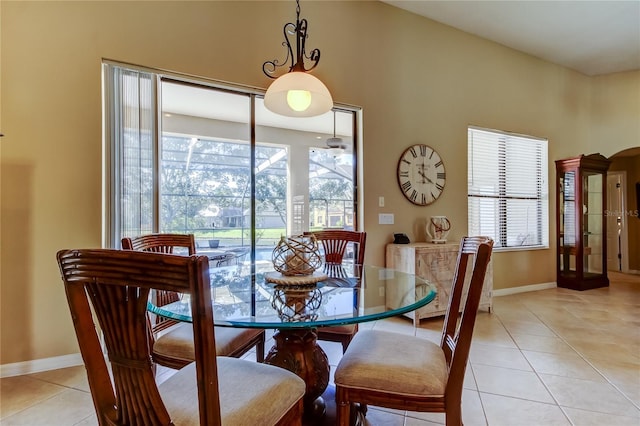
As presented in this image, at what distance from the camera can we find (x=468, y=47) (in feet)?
14.3

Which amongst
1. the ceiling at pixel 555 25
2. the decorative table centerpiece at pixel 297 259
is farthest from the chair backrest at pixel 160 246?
the ceiling at pixel 555 25

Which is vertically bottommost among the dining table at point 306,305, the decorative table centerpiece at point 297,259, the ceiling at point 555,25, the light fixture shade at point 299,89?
the dining table at point 306,305

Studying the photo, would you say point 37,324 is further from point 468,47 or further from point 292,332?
point 468,47

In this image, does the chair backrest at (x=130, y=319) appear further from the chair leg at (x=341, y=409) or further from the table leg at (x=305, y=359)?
the table leg at (x=305, y=359)

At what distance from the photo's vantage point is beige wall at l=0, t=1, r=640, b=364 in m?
2.37

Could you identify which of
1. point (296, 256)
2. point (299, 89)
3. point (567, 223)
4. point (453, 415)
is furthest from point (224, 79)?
point (567, 223)

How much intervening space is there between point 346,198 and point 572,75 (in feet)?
14.4

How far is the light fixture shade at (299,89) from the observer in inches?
75.4

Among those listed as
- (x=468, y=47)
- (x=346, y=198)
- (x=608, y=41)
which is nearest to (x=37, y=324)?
(x=346, y=198)

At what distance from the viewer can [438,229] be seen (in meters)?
3.81

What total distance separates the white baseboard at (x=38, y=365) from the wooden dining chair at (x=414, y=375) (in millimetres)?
2252

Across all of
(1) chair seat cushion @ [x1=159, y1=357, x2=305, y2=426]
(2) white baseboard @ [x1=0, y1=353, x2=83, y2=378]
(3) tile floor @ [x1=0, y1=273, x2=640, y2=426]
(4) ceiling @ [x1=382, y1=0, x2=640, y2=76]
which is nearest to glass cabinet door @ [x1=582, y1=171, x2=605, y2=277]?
(3) tile floor @ [x1=0, y1=273, x2=640, y2=426]

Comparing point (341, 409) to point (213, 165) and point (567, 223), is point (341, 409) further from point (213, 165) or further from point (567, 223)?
point (567, 223)

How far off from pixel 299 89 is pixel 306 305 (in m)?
1.19
